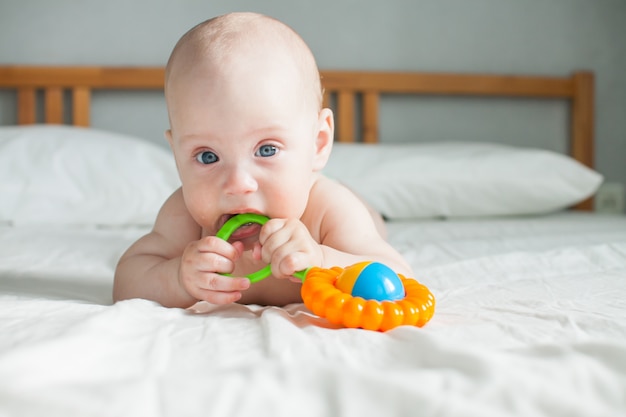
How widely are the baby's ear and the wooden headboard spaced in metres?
1.55

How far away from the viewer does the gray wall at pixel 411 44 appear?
2357 mm

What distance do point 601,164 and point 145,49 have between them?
1.93 m

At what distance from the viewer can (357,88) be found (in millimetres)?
2480

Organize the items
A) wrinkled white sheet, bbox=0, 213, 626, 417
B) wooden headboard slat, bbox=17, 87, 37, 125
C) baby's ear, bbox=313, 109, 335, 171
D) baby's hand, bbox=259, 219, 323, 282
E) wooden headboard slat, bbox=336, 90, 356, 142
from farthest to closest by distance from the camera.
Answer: wooden headboard slat, bbox=336, 90, 356, 142 → wooden headboard slat, bbox=17, 87, 37, 125 → baby's ear, bbox=313, 109, 335, 171 → baby's hand, bbox=259, 219, 323, 282 → wrinkled white sheet, bbox=0, 213, 626, 417

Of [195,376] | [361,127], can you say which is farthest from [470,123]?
[195,376]

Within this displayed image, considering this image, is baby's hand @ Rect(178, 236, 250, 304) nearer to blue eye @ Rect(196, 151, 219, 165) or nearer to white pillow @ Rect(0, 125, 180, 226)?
blue eye @ Rect(196, 151, 219, 165)

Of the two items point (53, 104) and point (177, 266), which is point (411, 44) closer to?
point (53, 104)

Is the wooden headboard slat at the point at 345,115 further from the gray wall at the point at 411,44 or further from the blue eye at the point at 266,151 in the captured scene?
the blue eye at the point at 266,151

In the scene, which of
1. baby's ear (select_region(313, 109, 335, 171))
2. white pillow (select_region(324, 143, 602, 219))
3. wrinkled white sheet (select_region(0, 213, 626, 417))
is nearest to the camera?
wrinkled white sheet (select_region(0, 213, 626, 417))

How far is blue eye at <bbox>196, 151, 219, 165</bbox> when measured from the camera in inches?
30.7

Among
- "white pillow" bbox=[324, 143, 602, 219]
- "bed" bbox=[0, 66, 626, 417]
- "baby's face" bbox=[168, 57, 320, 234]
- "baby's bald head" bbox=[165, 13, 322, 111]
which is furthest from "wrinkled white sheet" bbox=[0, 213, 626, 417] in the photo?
"white pillow" bbox=[324, 143, 602, 219]

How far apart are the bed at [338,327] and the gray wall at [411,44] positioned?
1.65ft

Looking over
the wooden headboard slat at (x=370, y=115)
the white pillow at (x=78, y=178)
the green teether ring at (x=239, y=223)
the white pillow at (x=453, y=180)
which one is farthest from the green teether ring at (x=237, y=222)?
the wooden headboard slat at (x=370, y=115)

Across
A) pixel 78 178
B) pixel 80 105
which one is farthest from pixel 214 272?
pixel 80 105
